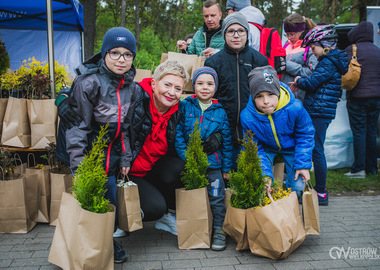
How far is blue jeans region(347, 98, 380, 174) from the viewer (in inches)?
220

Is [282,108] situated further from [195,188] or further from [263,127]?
[195,188]

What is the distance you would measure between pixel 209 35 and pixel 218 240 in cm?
256

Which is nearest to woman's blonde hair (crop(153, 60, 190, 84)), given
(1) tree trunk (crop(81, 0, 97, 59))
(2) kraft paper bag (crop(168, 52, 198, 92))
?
(2) kraft paper bag (crop(168, 52, 198, 92))

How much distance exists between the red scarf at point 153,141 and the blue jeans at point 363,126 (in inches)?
147

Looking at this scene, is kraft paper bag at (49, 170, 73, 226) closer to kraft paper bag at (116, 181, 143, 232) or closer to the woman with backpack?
kraft paper bag at (116, 181, 143, 232)

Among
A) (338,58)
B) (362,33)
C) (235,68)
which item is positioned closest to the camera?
(235,68)

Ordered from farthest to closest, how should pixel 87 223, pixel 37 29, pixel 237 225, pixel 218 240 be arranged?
pixel 37 29, pixel 218 240, pixel 237 225, pixel 87 223

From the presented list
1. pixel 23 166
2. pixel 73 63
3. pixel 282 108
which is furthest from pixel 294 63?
pixel 73 63

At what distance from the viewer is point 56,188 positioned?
3547 millimetres

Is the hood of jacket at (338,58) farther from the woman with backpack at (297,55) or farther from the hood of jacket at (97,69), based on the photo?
the hood of jacket at (97,69)

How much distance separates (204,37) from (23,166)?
2.69 metres

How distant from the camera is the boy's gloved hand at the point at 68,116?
8.88 feet

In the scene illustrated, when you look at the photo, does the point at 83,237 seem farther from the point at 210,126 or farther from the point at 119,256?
the point at 210,126

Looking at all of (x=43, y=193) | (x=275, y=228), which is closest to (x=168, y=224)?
(x=275, y=228)
